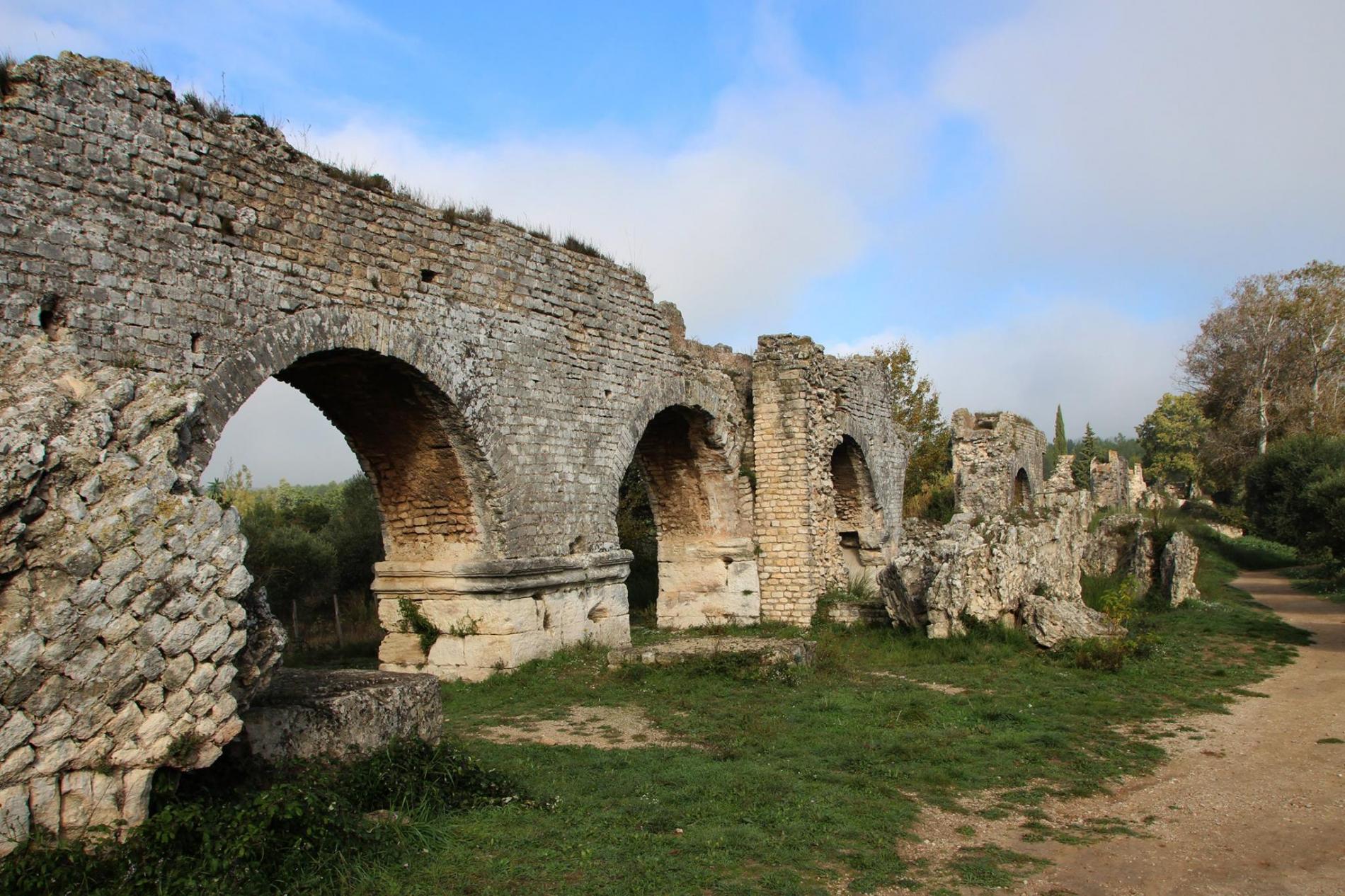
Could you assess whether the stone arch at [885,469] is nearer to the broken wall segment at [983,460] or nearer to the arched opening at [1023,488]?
the broken wall segment at [983,460]

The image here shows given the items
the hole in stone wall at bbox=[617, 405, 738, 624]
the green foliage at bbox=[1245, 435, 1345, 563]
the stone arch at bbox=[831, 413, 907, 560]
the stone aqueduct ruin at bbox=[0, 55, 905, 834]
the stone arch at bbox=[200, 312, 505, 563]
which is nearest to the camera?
the stone aqueduct ruin at bbox=[0, 55, 905, 834]

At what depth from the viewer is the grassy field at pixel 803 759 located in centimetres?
444

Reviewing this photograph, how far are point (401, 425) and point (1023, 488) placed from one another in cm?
2486

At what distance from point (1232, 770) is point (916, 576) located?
19.1 feet

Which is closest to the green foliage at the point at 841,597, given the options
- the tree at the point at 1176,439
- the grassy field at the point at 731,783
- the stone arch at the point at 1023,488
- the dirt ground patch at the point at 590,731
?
the grassy field at the point at 731,783

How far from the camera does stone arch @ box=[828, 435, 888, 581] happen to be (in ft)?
57.1

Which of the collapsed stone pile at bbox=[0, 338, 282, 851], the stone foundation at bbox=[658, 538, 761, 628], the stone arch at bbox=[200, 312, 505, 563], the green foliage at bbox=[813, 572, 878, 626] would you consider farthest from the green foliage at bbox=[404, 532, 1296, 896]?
the stone foundation at bbox=[658, 538, 761, 628]

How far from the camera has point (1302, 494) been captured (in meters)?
17.0

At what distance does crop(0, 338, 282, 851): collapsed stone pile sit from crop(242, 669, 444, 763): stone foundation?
414mm

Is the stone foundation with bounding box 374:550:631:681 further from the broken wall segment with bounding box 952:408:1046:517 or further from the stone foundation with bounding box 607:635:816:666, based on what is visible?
the broken wall segment with bounding box 952:408:1046:517

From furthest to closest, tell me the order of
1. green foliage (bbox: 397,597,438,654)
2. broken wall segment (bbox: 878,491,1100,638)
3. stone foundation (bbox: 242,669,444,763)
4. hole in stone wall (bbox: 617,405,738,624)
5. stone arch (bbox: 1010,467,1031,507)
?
stone arch (bbox: 1010,467,1031,507) → hole in stone wall (bbox: 617,405,738,624) → broken wall segment (bbox: 878,491,1100,638) → green foliage (bbox: 397,597,438,654) → stone foundation (bbox: 242,669,444,763)

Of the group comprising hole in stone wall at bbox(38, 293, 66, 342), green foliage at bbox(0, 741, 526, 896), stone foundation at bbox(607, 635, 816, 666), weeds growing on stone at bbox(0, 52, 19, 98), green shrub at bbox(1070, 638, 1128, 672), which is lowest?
green shrub at bbox(1070, 638, 1128, 672)

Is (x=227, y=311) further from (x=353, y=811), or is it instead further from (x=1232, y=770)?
(x=1232, y=770)

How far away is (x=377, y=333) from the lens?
8.58 metres
